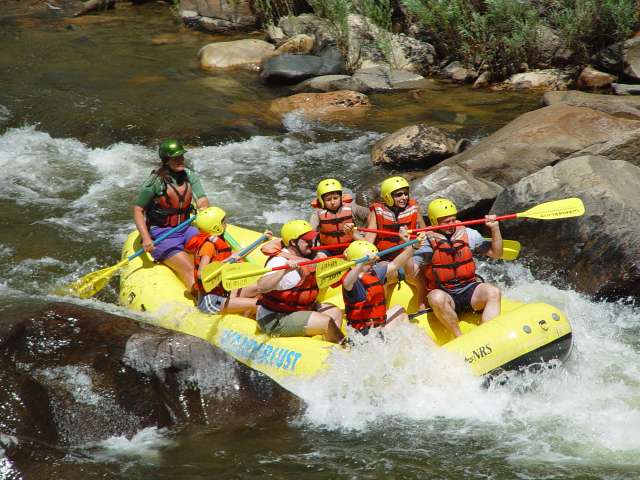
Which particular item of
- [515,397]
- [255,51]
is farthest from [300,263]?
[255,51]

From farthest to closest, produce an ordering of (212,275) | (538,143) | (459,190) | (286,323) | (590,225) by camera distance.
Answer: (538,143) → (459,190) → (590,225) → (212,275) → (286,323)

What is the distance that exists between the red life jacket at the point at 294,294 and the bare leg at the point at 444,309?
2.48 ft

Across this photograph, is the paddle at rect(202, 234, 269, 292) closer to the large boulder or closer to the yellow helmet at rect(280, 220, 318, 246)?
the yellow helmet at rect(280, 220, 318, 246)

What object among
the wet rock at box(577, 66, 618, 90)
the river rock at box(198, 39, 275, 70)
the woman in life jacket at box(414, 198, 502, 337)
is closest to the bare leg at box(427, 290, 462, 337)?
the woman in life jacket at box(414, 198, 502, 337)

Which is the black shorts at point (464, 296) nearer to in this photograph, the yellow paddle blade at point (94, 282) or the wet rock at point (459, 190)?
the wet rock at point (459, 190)

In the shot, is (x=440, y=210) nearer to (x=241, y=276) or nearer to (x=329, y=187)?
(x=329, y=187)

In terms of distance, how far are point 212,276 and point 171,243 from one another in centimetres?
93

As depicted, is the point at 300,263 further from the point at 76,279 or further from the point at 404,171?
the point at 404,171

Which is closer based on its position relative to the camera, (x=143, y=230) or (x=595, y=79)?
(x=143, y=230)

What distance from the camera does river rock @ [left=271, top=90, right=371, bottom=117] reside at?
10641 millimetres

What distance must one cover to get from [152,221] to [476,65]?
7010 mm

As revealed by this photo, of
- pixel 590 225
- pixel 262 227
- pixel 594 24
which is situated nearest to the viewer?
pixel 590 225

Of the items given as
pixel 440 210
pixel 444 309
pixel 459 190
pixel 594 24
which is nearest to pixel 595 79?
pixel 594 24

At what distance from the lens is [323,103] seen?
10734 mm
